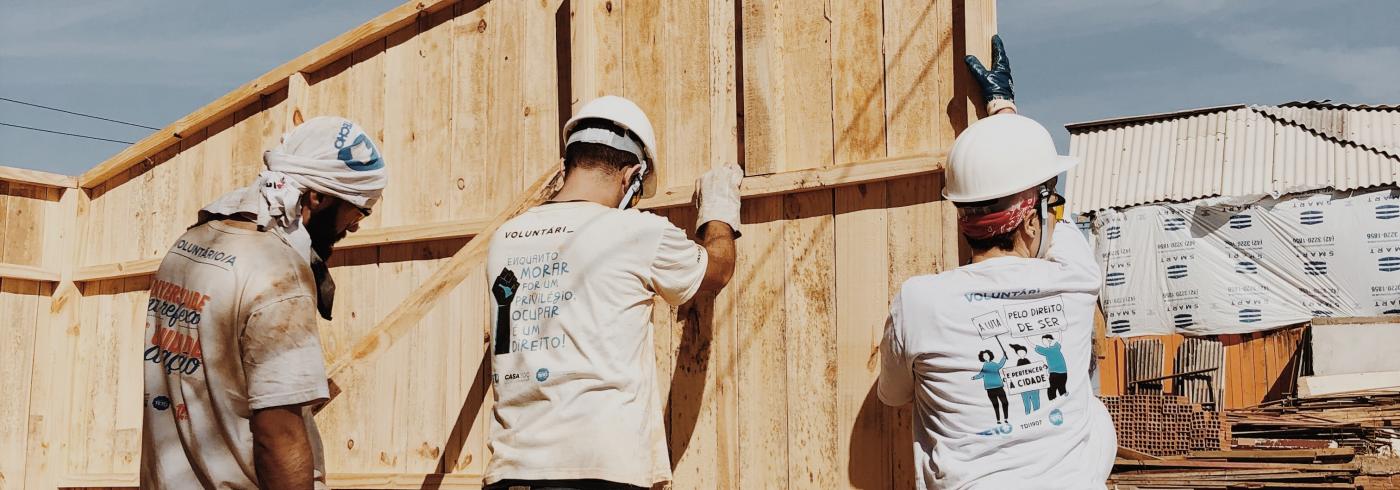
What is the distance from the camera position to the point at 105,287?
7.47 m

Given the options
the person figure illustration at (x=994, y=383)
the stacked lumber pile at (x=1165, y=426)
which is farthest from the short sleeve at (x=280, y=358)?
the stacked lumber pile at (x=1165, y=426)

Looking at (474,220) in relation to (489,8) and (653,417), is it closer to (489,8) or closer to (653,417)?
(489,8)

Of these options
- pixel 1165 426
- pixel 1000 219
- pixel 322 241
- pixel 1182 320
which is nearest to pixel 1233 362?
pixel 1182 320

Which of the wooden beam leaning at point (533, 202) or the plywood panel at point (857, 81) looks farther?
the plywood panel at point (857, 81)

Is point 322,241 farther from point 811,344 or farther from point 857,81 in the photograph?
point 857,81

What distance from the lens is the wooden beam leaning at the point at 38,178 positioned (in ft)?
24.4

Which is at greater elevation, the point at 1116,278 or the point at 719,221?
the point at 1116,278

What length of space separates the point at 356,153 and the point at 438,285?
2.19 m

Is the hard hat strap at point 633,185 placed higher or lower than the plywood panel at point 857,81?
lower

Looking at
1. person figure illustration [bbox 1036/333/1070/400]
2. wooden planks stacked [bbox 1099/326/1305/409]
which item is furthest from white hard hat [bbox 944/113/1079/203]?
wooden planks stacked [bbox 1099/326/1305/409]

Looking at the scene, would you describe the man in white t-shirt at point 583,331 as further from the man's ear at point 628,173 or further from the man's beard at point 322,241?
the man's beard at point 322,241

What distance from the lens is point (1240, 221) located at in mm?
18266

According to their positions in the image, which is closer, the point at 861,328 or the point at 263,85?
the point at 861,328

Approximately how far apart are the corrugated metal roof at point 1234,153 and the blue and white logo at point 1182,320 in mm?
1968
